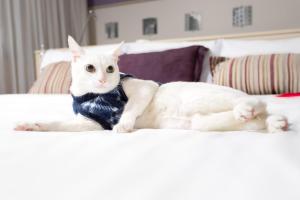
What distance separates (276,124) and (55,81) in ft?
5.84

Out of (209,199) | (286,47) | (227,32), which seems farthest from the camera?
(227,32)

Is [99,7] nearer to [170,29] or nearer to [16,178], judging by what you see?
[170,29]

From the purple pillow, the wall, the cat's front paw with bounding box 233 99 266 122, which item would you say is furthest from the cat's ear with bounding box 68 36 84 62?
the wall

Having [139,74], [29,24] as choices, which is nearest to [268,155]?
[139,74]

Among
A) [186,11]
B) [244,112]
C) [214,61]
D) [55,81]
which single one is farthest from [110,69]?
[186,11]

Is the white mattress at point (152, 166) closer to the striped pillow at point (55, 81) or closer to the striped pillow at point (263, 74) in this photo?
the striped pillow at point (263, 74)

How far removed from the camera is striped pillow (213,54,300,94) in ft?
5.10

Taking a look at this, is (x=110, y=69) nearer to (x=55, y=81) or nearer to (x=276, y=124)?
(x=276, y=124)

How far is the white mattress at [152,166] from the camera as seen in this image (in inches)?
16.3

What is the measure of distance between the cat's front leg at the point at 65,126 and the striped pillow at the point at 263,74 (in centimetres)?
98

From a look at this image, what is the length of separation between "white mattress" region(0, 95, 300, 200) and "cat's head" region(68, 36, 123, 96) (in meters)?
0.22

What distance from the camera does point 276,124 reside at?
2.39 ft

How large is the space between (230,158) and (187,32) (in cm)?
235

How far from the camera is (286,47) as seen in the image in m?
1.82
